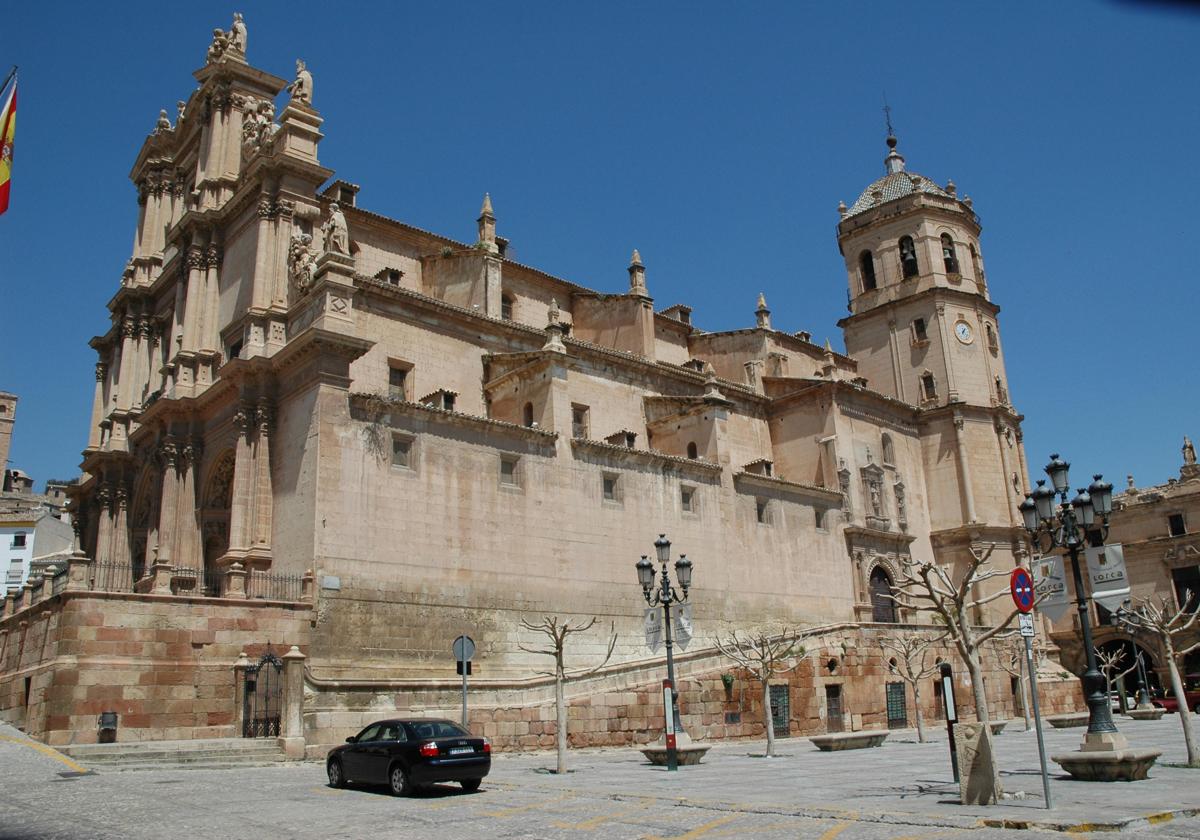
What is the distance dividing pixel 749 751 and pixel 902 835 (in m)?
15.3

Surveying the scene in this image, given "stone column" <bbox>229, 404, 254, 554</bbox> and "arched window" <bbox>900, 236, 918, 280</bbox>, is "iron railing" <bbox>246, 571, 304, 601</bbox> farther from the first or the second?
"arched window" <bbox>900, 236, 918, 280</bbox>

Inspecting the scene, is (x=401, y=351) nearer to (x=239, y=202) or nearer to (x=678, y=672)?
(x=239, y=202)

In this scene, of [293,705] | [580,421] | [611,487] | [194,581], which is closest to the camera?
[293,705]

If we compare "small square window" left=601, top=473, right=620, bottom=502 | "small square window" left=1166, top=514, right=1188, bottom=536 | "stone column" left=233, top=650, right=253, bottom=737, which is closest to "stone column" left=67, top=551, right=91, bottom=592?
"stone column" left=233, top=650, right=253, bottom=737

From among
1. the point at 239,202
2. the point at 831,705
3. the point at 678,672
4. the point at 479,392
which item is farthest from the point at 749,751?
the point at 239,202

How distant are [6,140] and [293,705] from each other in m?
12.3

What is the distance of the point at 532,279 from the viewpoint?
39.7 meters

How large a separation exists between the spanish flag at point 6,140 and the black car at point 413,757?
33.3 feet

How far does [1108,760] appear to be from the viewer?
46.0 ft

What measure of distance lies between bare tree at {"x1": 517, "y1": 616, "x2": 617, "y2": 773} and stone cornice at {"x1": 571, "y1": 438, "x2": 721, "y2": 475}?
536 centimetres

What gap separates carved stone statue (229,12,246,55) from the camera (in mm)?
37031

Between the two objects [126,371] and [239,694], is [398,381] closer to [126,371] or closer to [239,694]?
[239,694]

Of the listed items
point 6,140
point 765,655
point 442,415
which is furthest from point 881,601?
point 6,140

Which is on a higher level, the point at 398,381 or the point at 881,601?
the point at 398,381
